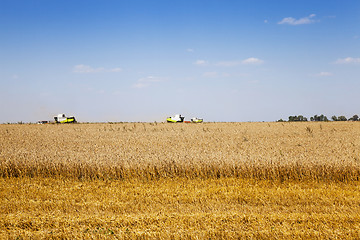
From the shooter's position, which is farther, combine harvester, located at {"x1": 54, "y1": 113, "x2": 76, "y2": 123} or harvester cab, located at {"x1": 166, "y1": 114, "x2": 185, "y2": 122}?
harvester cab, located at {"x1": 166, "y1": 114, "x2": 185, "y2": 122}

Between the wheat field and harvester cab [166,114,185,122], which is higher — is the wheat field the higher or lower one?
the lower one

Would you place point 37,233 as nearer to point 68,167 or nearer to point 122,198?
point 122,198

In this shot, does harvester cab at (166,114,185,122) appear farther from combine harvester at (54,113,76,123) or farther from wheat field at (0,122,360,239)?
wheat field at (0,122,360,239)

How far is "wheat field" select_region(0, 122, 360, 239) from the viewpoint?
6184 mm

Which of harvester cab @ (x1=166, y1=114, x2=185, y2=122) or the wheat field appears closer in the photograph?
the wheat field

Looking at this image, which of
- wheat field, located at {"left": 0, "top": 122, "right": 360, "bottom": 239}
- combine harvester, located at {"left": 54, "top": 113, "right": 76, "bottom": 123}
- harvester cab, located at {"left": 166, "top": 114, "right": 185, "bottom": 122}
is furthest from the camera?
harvester cab, located at {"left": 166, "top": 114, "right": 185, "bottom": 122}

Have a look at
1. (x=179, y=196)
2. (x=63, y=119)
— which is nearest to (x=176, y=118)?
(x=63, y=119)

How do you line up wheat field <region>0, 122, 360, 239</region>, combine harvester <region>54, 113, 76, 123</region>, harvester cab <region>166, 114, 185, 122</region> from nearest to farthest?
1. wheat field <region>0, 122, 360, 239</region>
2. combine harvester <region>54, 113, 76, 123</region>
3. harvester cab <region>166, 114, 185, 122</region>

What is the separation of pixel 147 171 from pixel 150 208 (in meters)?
3.17

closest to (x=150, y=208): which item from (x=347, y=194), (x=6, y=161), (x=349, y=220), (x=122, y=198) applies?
(x=122, y=198)

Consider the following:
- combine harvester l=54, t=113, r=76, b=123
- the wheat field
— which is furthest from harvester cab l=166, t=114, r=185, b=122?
the wheat field

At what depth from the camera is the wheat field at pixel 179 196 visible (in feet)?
20.3

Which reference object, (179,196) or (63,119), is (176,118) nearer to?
(63,119)

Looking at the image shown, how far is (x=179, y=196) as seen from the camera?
8.45 m
